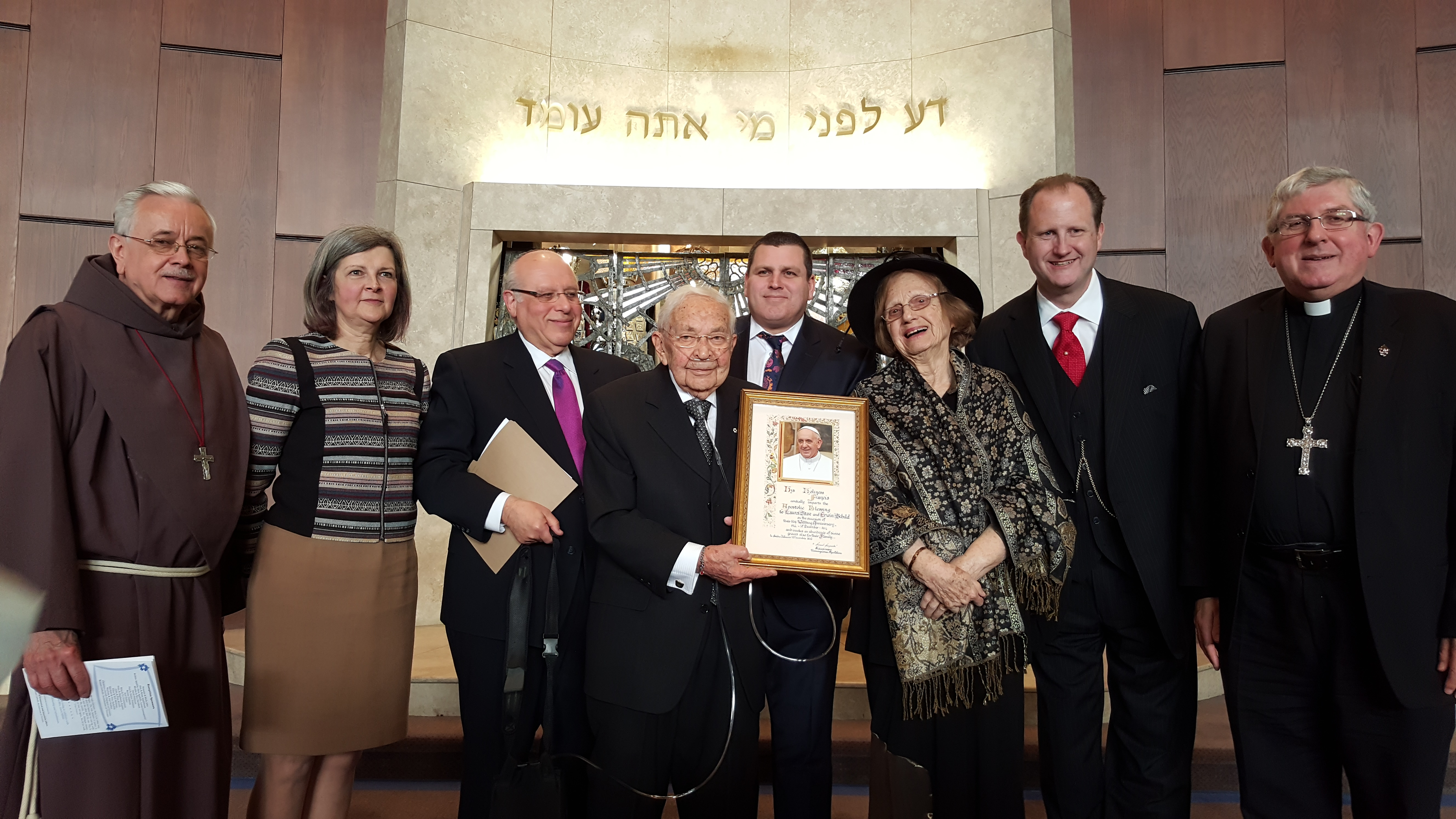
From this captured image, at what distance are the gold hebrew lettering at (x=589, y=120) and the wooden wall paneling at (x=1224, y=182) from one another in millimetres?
3188

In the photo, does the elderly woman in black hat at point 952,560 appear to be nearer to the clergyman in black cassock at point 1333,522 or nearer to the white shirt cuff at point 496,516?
the clergyman in black cassock at point 1333,522

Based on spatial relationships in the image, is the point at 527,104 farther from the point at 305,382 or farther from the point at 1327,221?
the point at 1327,221

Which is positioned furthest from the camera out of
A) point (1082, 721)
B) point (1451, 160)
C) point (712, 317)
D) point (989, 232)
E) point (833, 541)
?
point (989, 232)

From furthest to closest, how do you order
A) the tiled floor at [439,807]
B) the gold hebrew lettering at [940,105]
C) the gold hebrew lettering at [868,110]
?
the gold hebrew lettering at [868,110] < the gold hebrew lettering at [940,105] < the tiled floor at [439,807]

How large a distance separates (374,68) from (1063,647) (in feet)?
15.8

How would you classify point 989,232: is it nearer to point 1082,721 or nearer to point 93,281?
point 1082,721

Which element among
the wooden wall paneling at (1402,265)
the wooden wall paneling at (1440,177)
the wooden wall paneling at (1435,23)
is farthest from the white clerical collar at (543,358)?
the wooden wall paneling at (1435,23)

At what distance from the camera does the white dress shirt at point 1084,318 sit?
2.38m

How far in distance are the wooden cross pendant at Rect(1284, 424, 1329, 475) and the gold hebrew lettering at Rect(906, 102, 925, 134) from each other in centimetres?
355

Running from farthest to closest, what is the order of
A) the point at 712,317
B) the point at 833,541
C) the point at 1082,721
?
the point at 1082,721 < the point at 712,317 < the point at 833,541

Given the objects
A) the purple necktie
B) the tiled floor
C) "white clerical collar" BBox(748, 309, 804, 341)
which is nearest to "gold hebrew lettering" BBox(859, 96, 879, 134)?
"white clerical collar" BBox(748, 309, 804, 341)

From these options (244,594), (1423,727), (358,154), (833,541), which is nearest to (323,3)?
(358,154)

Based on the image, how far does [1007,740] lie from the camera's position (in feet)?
6.74

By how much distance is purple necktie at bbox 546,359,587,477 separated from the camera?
8.04 ft
